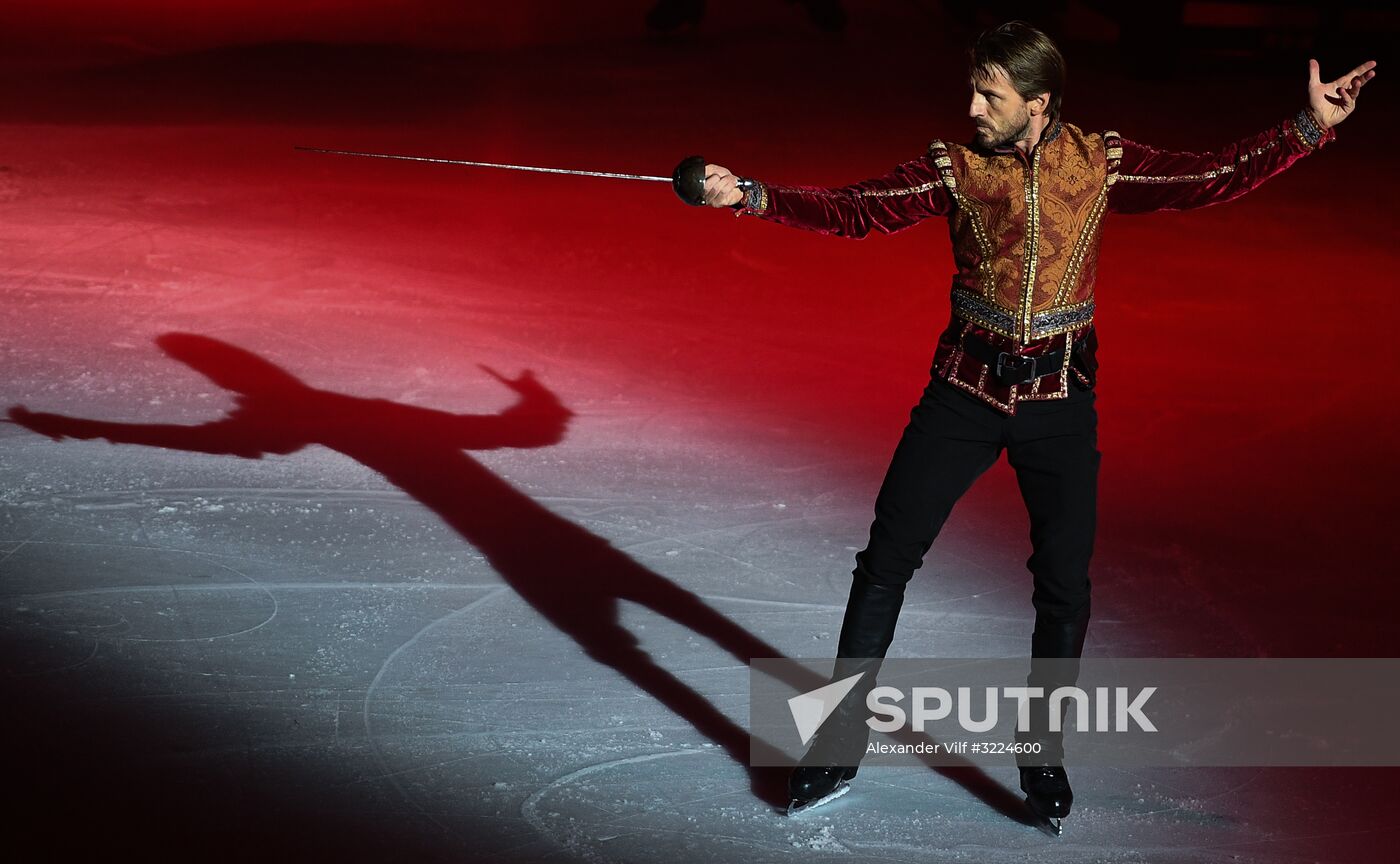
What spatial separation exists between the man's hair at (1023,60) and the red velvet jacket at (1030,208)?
0.41 feet

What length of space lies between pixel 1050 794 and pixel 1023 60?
1.55m

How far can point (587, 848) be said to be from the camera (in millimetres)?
3230

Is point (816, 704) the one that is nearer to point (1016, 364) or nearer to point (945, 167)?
point (1016, 364)

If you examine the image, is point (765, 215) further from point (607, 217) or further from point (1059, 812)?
point (607, 217)

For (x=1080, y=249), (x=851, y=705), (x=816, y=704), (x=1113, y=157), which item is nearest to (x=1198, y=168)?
(x=1113, y=157)

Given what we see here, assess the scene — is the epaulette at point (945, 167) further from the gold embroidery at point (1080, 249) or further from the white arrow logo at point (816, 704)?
the white arrow logo at point (816, 704)

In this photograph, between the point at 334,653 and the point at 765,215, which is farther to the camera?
the point at 334,653

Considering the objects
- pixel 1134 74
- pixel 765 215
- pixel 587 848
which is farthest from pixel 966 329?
pixel 1134 74

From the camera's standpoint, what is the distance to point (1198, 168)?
327 cm

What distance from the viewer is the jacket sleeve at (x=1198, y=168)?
3.25 meters

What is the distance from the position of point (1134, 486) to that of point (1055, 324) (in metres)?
2.46

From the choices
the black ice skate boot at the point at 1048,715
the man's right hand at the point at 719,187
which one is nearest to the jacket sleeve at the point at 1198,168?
the man's right hand at the point at 719,187

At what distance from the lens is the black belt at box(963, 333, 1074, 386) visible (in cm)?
317

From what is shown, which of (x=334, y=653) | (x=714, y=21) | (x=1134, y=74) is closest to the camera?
(x=334, y=653)
